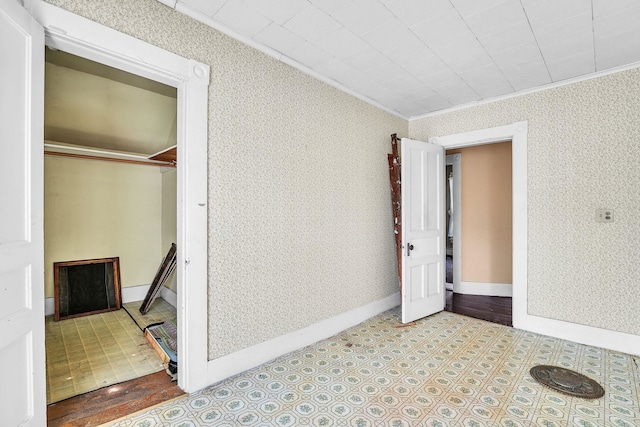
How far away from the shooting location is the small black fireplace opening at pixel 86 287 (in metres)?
3.45

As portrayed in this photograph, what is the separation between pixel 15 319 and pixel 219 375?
1.28 meters

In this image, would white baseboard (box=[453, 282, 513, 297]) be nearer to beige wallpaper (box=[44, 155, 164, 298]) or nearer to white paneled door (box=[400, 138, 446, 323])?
white paneled door (box=[400, 138, 446, 323])

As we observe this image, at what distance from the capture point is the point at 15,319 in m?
1.35

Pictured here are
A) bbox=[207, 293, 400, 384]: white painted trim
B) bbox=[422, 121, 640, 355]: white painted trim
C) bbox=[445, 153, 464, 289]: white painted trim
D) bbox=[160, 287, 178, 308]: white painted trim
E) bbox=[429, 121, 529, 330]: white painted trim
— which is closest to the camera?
bbox=[207, 293, 400, 384]: white painted trim

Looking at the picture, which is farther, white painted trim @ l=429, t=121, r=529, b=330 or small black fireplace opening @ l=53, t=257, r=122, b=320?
small black fireplace opening @ l=53, t=257, r=122, b=320

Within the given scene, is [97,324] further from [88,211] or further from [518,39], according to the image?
[518,39]

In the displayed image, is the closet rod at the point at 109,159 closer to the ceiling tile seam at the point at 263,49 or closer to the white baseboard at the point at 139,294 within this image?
the white baseboard at the point at 139,294

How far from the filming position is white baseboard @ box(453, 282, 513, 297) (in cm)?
456

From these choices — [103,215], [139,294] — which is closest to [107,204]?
[103,215]

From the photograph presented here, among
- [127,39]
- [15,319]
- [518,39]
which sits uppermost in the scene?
[518,39]

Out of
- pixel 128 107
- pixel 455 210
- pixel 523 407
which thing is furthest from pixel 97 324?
pixel 455 210

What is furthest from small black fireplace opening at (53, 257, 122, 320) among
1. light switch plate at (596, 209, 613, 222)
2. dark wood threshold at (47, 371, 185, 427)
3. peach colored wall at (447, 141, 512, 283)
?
light switch plate at (596, 209, 613, 222)

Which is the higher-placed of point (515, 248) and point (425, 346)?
point (515, 248)

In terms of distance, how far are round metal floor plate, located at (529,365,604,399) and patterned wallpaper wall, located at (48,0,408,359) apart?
1668 mm
